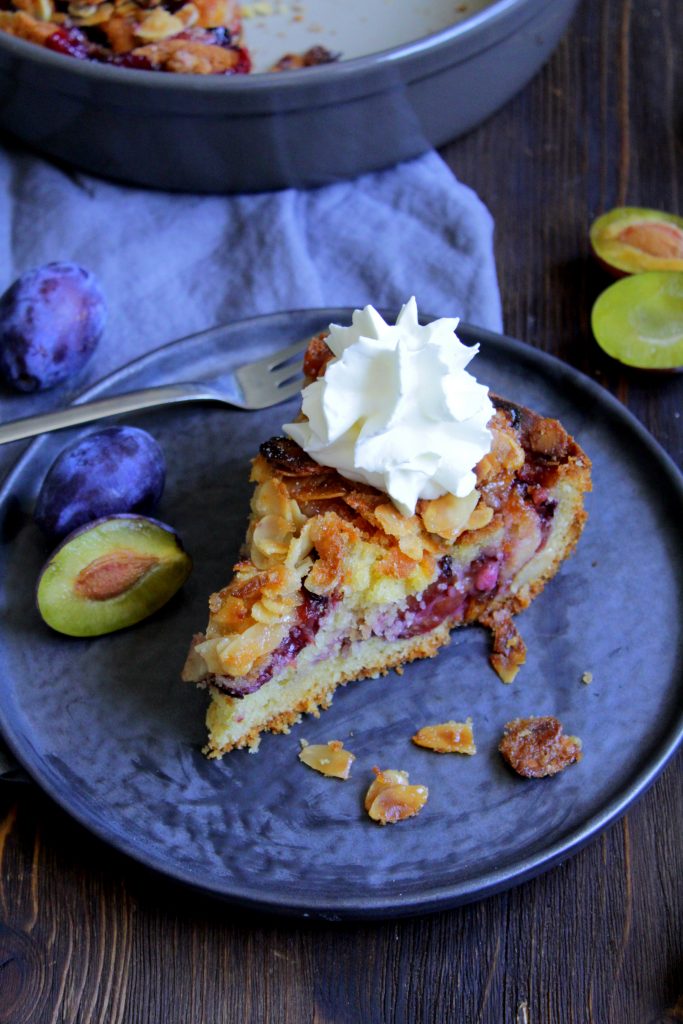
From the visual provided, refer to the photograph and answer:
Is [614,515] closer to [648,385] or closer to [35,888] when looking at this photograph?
[648,385]

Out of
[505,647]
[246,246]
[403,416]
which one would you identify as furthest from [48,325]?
[505,647]

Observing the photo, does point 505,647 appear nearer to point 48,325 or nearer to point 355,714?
point 355,714

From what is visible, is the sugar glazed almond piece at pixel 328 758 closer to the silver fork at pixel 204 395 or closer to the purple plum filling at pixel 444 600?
the purple plum filling at pixel 444 600

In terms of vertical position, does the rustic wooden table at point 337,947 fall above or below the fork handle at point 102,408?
below

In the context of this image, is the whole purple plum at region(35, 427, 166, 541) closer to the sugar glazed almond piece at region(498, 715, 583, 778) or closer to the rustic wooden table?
the rustic wooden table

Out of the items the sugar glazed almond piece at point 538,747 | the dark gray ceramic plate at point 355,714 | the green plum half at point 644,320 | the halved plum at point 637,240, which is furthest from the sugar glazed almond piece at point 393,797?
the halved plum at point 637,240

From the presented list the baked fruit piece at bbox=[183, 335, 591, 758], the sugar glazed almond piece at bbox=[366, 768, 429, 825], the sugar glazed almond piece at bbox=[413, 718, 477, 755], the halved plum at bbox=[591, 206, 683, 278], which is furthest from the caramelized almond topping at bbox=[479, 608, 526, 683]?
the halved plum at bbox=[591, 206, 683, 278]

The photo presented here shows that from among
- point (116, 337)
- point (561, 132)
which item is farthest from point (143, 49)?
point (561, 132)
